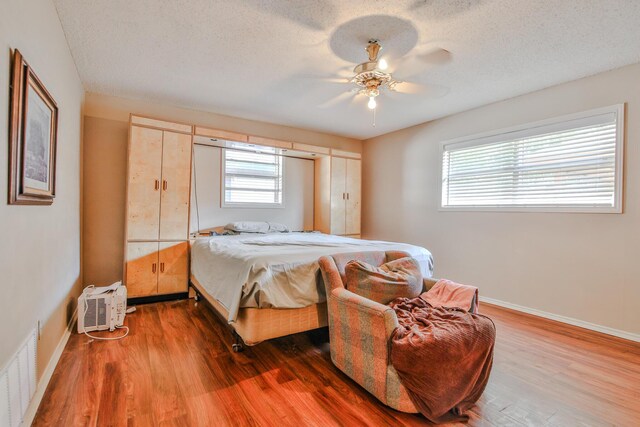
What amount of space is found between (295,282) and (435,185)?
2.98 meters

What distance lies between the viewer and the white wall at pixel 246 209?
13.6 feet

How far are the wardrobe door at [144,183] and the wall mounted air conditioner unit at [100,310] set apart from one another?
774mm

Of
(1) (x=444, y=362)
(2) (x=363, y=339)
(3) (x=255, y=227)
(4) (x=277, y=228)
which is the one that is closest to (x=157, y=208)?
(3) (x=255, y=227)

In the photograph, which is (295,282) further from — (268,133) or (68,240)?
(268,133)

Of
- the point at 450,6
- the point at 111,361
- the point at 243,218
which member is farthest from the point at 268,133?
the point at 111,361

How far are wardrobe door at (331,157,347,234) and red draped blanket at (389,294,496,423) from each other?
3.19 metres

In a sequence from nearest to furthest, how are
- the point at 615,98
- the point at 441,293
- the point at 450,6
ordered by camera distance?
the point at 450,6 < the point at 441,293 < the point at 615,98

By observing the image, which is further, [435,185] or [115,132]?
[435,185]

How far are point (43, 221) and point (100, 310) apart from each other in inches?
50.5

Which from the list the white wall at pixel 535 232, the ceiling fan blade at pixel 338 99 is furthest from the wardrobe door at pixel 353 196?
the ceiling fan blade at pixel 338 99

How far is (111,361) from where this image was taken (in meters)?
2.19

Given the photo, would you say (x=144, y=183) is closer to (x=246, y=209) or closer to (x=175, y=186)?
(x=175, y=186)

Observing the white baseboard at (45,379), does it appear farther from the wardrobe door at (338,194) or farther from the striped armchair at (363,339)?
the wardrobe door at (338,194)

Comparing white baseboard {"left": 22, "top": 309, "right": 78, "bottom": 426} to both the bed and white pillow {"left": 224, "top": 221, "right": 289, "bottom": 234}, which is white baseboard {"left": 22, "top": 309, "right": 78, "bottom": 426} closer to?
the bed
